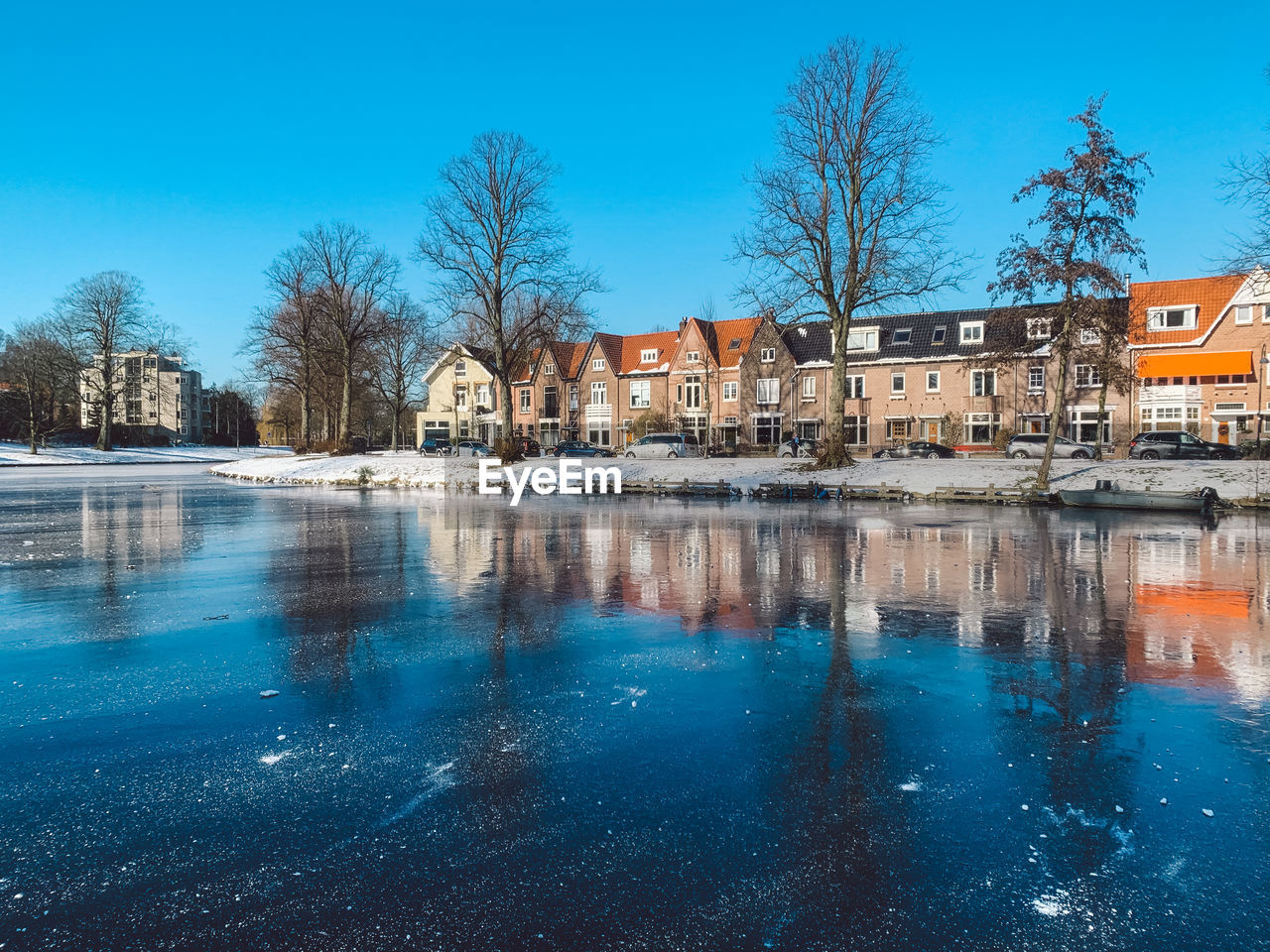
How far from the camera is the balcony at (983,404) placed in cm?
5378

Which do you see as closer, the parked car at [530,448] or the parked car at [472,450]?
the parked car at [472,450]

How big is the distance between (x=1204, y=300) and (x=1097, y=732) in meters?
56.3

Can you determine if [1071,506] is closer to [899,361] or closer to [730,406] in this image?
[899,361]

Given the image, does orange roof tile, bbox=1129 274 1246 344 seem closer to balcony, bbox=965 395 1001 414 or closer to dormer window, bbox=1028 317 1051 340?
balcony, bbox=965 395 1001 414

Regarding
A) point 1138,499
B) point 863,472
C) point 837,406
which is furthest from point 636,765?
point 837,406

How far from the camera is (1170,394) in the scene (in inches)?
1922

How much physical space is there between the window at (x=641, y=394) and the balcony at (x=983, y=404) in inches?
1006

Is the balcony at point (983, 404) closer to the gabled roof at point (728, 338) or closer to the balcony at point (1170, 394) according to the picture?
the balcony at point (1170, 394)

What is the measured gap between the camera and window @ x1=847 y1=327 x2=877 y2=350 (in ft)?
196

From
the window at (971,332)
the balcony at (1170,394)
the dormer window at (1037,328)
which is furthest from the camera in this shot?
the window at (971,332)

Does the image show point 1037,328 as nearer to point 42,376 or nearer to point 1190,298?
point 1190,298

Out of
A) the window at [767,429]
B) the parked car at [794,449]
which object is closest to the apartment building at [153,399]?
the window at [767,429]

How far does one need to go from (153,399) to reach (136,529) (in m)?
63.6

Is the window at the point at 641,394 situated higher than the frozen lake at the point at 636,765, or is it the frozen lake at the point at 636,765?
the window at the point at 641,394
